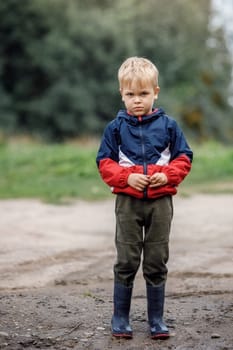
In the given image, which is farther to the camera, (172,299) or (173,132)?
(172,299)

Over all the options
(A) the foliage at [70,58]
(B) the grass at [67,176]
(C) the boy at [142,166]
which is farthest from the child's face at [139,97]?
(A) the foliage at [70,58]

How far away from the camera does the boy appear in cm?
346

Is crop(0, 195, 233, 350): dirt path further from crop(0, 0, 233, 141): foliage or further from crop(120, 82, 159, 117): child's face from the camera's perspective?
crop(0, 0, 233, 141): foliage

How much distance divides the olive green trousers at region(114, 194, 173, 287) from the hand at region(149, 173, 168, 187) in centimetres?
10

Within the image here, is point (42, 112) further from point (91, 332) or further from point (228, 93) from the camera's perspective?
point (91, 332)

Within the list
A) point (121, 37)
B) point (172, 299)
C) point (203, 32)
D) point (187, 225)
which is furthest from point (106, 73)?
point (172, 299)

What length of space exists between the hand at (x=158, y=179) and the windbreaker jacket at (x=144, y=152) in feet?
0.09

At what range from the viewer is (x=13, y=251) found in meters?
5.68

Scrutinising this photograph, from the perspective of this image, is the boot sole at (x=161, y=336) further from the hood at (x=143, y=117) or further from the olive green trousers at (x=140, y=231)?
the hood at (x=143, y=117)

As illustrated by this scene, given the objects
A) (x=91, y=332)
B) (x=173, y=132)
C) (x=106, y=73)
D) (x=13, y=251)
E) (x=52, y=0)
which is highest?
(x=52, y=0)

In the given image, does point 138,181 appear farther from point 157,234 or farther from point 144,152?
point 157,234

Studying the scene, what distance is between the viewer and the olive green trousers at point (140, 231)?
3492 millimetres

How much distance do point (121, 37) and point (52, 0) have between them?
3276mm

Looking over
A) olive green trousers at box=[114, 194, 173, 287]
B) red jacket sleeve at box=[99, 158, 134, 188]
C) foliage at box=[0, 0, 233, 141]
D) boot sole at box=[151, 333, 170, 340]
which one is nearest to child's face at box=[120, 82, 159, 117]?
red jacket sleeve at box=[99, 158, 134, 188]
